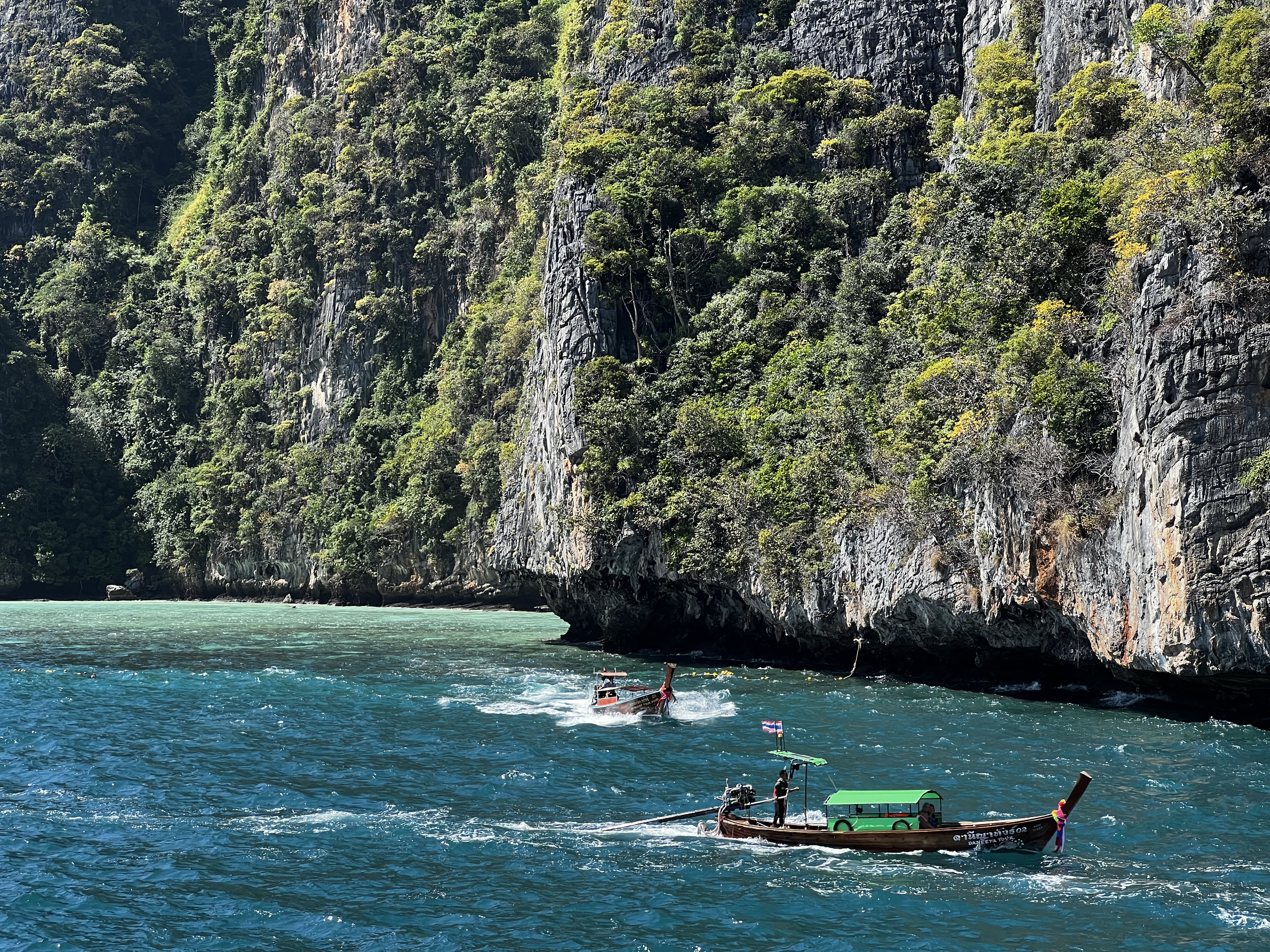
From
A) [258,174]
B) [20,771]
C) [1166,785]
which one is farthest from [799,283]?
[258,174]

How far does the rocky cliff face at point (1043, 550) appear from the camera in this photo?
92.4 feet

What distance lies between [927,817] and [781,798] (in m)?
2.82

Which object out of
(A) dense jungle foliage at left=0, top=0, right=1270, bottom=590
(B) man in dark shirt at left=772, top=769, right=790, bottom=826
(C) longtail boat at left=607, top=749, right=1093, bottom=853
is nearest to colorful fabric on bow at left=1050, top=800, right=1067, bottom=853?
(C) longtail boat at left=607, top=749, right=1093, bottom=853

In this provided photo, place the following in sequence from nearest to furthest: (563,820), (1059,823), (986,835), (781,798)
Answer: (1059,823) < (986,835) < (781,798) < (563,820)

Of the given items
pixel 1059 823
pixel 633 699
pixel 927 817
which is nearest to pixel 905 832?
pixel 927 817

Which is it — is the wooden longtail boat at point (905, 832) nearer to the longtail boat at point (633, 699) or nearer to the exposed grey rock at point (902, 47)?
the longtail boat at point (633, 699)

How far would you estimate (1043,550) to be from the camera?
3316cm

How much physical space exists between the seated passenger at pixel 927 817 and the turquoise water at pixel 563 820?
0.62m

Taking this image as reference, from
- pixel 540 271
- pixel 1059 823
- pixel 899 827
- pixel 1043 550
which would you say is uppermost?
pixel 540 271

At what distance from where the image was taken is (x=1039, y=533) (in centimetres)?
3325

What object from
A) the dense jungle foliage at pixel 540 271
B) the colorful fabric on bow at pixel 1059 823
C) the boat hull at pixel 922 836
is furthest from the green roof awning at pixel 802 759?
the dense jungle foliage at pixel 540 271

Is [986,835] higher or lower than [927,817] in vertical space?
lower

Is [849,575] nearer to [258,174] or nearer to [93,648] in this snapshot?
[93,648]

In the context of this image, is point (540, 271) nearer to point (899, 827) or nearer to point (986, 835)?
point (899, 827)
